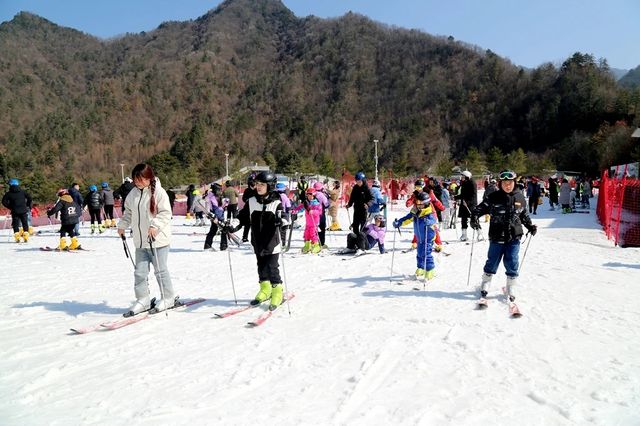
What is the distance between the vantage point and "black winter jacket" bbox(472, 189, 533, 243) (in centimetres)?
562

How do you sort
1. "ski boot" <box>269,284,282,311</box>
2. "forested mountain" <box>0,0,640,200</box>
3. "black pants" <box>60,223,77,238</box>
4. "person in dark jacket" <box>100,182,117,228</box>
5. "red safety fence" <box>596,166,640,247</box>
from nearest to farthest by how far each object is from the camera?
"ski boot" <box>269,284,282,311</box> → "black pants" <box>60,223,77,238</box> → "red safety fence" <box>596,166,640,247</box> → "person in dark jacket" <box>100,182,117,228</box> → "forested mountain" <box>0,0,640,200</box>

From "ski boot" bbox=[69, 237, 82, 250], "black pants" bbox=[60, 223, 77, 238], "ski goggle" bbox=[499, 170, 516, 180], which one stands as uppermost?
"ski goggle" bbox=[499, 170, 516, 180]

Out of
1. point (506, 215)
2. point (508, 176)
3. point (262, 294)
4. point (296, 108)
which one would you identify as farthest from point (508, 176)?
point (296, 108)

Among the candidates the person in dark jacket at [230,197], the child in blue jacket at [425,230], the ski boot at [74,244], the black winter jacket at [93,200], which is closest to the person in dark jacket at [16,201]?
the black winter jacket at [93,200]

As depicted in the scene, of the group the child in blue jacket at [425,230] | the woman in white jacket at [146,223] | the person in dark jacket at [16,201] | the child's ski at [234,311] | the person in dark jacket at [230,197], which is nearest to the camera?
the woman in white jacket at [146,223]

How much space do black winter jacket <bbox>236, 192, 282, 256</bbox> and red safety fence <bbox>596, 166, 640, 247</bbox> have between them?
10098 millimetres

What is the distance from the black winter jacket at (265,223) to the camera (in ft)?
19.0

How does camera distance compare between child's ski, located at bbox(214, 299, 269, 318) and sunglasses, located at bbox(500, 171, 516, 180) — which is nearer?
child's ski, located at bbox(214, 299, 269, 318)

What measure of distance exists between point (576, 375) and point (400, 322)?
1.87 metres

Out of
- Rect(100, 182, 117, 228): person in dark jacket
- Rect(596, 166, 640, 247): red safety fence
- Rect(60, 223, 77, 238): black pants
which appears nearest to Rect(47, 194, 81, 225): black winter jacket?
Rect(60, 223, 77, 238): black pants

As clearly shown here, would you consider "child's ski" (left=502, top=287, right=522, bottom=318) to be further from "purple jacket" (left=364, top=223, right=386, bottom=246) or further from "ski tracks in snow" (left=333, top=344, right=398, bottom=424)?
"purple jacket" (left=364, top=223, right=386, bottom=246)

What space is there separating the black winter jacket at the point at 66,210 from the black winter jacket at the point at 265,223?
7.67m

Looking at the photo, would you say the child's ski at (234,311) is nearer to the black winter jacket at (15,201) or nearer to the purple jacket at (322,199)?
the purple jacket at (322,199)

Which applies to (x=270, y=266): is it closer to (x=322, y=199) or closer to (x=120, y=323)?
(x=120, y=323)
